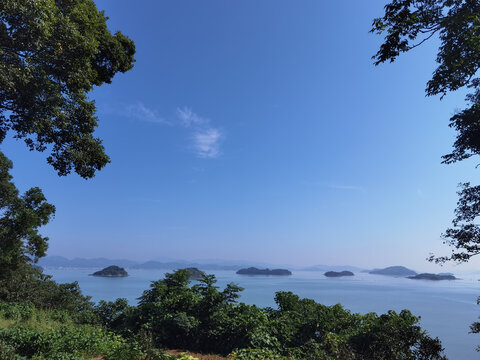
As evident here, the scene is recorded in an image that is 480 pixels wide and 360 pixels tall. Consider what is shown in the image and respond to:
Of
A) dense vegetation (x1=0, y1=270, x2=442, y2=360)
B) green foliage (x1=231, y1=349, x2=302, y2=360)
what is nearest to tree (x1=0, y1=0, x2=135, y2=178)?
dense vegetation (x1=0, y1=270, x2=442, y2=360)

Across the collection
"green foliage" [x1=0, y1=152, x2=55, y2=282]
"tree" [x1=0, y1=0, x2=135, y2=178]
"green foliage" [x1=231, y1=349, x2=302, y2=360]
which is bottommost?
"green foliage" [x1=231, y1=349, x2=302, y2=360]

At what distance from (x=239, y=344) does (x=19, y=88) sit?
34.7 feet

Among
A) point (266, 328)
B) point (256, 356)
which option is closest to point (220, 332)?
point (266, 328)

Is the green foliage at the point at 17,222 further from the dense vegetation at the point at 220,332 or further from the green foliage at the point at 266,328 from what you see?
the green foliage at the point at 266,328

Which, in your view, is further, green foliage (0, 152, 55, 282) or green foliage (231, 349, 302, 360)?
green foliage (0, 152, 55, 282)

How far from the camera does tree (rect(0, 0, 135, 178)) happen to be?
6.96 metres

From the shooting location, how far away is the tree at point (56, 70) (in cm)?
696

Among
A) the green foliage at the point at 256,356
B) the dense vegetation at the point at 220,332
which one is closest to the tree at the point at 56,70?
the dense vegetation at the point at 220,332

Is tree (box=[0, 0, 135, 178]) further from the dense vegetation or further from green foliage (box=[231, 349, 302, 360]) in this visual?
green foliage (box=[231, 349, 302, 360])

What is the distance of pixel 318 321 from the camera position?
8.99 m

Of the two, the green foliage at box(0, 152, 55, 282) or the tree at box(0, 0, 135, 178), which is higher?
the tree at box(0, 0, 135, 178)

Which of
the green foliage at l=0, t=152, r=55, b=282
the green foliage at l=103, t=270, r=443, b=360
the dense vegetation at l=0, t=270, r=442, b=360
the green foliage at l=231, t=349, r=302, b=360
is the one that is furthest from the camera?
the green foliage at l=0, t=152, r=55, b=282

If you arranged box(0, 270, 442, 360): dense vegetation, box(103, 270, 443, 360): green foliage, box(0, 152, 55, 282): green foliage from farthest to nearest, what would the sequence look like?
1. box(0, 152, 55, 282): green foliage
2. box(103, 270, 443, 360): green foliage
3. box(0, 270, 442, 360): dense vegetation

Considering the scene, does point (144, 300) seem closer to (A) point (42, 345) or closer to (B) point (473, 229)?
(A) point (42, 345)
